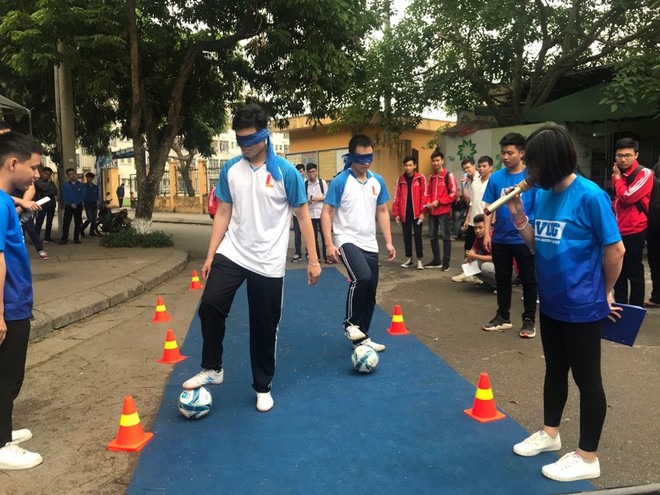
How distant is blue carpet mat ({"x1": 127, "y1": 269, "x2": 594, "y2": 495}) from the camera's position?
278 centimetres

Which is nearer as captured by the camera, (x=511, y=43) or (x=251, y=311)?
(x=251, y=311)

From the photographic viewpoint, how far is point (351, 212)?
4.81 metres

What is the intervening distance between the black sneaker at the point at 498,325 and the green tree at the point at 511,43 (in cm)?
871

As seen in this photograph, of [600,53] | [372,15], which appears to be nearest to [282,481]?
[372,15]

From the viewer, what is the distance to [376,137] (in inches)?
829

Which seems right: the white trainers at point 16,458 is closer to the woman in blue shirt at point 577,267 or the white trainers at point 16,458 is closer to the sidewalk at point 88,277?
the woman in blue shirt at point 577,267

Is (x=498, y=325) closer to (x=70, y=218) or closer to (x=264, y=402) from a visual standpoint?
(x=264, y=402)

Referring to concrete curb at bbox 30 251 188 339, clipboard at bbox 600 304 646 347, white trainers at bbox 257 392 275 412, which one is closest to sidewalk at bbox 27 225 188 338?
concrete curb at bbox 30 251 188 339

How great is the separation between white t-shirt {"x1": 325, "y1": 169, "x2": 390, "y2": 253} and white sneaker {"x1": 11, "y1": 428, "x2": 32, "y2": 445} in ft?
8.89

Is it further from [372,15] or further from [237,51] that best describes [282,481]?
[237,51]

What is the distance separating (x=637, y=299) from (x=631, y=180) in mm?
1326

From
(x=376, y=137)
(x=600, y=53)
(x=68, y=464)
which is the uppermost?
(x=600, y=53)

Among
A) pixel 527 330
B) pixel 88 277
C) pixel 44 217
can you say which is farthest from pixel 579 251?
pixel 44 217

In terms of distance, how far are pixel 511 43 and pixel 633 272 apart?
956 centimetres
